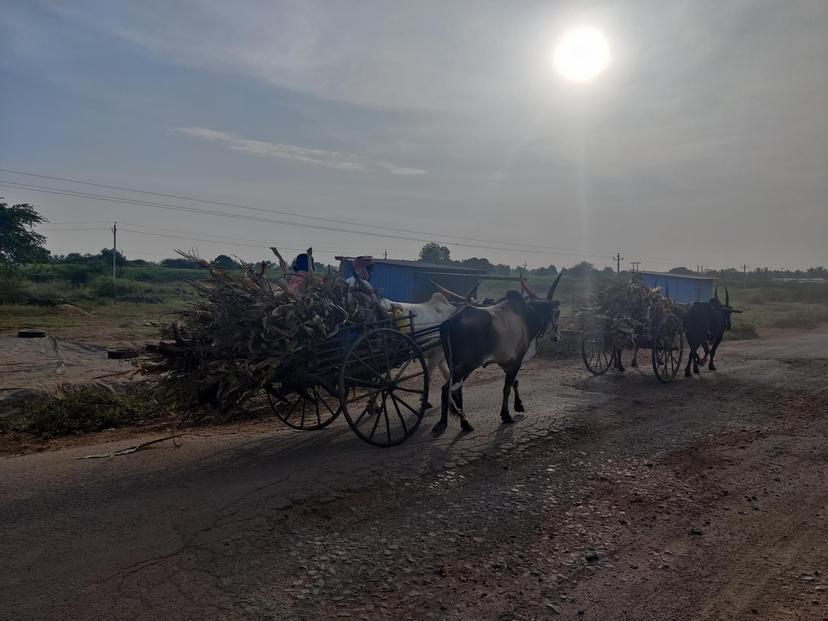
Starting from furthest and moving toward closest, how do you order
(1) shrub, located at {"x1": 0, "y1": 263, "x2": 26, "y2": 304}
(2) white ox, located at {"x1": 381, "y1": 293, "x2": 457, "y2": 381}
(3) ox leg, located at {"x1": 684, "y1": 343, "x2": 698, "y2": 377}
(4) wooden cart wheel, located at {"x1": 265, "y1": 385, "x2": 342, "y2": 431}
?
(1) shrub, located at {"x1": 0, "y1": 263, "x2": 26, "y2": 304}, (3) ox leg, located at {"x1": 684, "y1": 343, "x2": 698, "y2": 377}, (2) white ox, located at {"x1": 381, "y1": 293, "x2": 457, "y2": 381}, (4) wooden cart wheel, located at {"x1": 265, "y1": 385, "x2": 342, "y2": 431}

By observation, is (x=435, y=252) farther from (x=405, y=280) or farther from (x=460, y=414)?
(x=460, y=414)

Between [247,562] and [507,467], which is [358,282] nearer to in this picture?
[507,467]

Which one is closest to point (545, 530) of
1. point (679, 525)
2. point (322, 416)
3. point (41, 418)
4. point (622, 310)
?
point (679, 525)

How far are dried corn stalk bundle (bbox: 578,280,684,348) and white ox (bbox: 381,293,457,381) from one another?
14.9ft

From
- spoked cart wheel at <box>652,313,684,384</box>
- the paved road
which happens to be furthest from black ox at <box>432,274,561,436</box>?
spoked cart wheel at <box>652,313,684,384</box>

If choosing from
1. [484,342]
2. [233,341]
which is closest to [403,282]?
[484,342]

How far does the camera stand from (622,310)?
12648mm

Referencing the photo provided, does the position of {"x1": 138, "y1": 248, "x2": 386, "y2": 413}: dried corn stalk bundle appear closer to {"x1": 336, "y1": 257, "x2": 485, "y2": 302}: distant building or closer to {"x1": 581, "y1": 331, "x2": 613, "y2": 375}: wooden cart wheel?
{"x1": 581, "y1": 331, "x2": 613, "y2": 375}: wooden cart wheel

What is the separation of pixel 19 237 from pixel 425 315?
3520 centimetres

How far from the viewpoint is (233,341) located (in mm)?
6086

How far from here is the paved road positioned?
388 cm

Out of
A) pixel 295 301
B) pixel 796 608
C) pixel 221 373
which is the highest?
pixel 295 301

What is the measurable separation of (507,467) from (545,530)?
1465 mm

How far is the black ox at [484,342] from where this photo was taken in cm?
794
